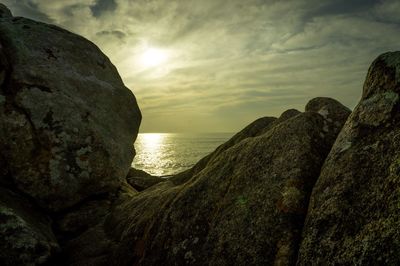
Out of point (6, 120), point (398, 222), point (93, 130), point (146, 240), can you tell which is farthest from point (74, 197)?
point (398, 222)

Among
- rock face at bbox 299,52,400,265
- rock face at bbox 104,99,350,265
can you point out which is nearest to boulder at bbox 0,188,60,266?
rock face at bbox 104,99,350,265

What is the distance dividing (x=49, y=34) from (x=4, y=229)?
10767mm

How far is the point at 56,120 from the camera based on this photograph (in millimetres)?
11867

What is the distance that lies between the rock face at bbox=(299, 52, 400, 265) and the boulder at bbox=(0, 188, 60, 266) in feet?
25.4

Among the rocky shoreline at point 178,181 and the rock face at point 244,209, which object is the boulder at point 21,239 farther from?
the rock face at point 244,209

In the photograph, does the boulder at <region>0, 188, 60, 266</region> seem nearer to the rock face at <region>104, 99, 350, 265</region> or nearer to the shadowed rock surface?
the shadowed rock surface

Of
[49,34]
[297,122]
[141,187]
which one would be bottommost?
[141,187]

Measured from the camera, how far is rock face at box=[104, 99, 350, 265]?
20.8 feet

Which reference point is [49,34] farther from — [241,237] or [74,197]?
[241,237]

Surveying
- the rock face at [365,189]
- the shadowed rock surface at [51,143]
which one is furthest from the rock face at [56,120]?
the rock face at [365,189]

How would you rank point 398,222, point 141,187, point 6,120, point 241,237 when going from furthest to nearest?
point 141,187, point 6,120, point 241,237, point 398,222

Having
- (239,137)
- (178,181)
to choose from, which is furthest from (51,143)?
(239,137)

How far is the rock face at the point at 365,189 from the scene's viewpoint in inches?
180

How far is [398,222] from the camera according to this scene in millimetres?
4379
